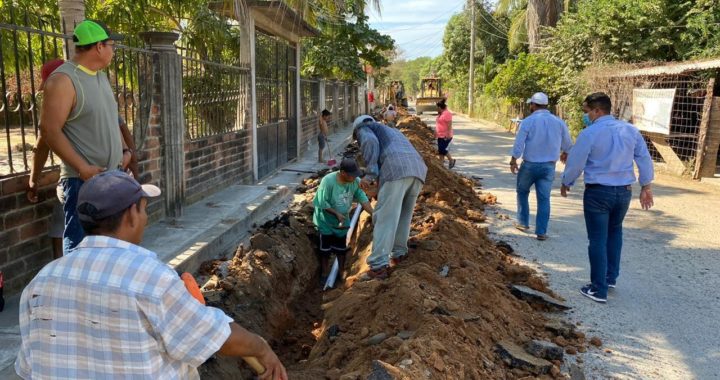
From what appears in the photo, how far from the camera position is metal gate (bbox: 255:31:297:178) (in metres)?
11.2

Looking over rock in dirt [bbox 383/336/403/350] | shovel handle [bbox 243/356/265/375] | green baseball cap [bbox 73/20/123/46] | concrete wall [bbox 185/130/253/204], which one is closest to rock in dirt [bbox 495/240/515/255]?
rock in dirt [bbox 383/336/403/350]

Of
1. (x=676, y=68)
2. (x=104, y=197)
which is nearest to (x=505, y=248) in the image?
(x=104, y=197)

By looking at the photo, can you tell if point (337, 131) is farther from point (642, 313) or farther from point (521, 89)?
point (642, 313)

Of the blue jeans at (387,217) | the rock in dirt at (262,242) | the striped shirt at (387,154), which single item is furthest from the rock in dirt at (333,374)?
the rock in dirt at (262,242)

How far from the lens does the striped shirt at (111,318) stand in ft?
5.07

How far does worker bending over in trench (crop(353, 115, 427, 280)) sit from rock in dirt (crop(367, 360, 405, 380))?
87.1 inches

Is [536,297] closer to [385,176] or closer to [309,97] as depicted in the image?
[385,176]

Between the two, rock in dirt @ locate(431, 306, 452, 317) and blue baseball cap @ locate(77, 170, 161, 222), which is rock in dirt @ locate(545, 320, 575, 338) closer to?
rock in dirt @ locate(431, 306, 452, 317)

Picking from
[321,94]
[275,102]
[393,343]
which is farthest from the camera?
[321,94]

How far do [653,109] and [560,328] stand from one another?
10525 millimetres

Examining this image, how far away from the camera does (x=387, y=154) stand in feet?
16.9

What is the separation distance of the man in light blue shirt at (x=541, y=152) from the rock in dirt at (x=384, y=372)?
4675 millimetres

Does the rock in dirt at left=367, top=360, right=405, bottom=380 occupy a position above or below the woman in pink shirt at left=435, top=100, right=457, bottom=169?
below

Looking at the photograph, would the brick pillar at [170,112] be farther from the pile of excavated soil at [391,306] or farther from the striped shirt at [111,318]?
the striped shirt at [111,318]
